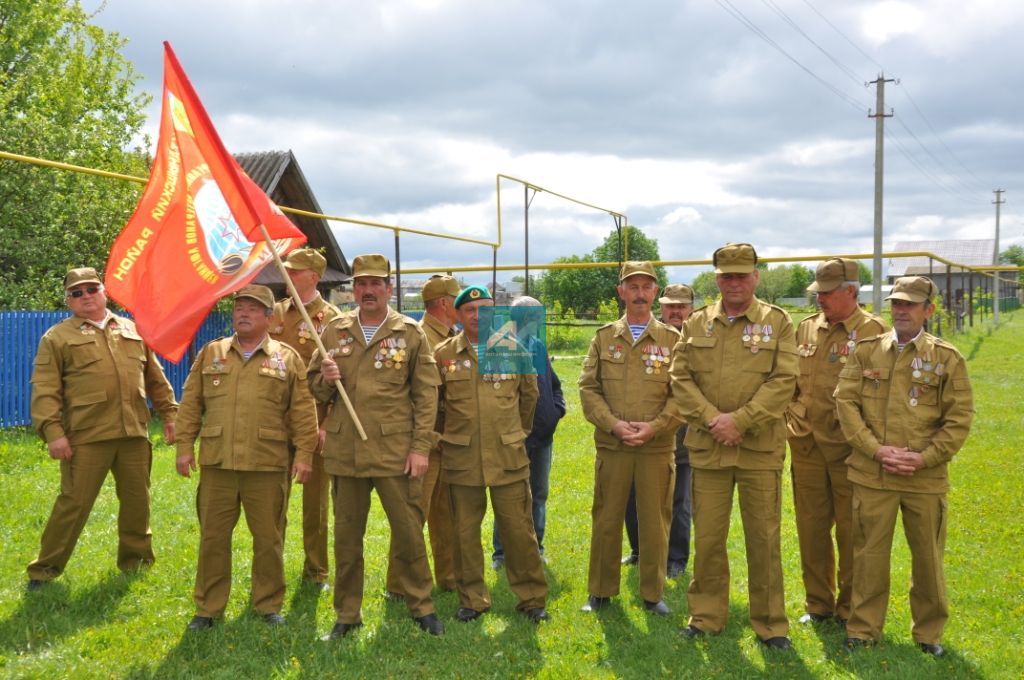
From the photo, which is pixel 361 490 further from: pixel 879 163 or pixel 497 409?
pixel 879 163

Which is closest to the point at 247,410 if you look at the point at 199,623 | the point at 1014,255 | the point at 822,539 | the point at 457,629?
the point at 199,623

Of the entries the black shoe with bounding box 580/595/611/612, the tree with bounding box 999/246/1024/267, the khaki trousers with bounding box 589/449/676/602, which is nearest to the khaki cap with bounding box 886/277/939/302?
the khaki trousers with bounding box 589/449/676/602

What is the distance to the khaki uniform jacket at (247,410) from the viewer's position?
4883 millimetres

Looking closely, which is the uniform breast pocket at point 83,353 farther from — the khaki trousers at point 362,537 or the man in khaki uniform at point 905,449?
the man in khaki uniform at point 905,449

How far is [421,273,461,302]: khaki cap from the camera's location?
18.5 feet

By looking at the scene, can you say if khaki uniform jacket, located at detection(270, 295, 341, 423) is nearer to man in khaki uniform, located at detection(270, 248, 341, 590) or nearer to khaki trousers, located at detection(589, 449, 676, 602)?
man in khaki uniform, located at detection(270, 248, 341, 590)

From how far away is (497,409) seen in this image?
16.7 feet

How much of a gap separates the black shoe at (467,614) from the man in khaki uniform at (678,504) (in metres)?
1.46

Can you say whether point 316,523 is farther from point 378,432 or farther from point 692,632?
point 692,632

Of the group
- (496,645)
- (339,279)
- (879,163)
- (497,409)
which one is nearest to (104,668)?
(496,645)

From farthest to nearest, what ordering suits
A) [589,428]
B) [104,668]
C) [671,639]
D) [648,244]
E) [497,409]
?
[648,244] < [589,428] < [497,409] < [671,639] < [104,668]

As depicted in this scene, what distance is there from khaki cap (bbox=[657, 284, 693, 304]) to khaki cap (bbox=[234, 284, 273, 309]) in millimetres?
2958

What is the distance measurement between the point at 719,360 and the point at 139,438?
155 inches

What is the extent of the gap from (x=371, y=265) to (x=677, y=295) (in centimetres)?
261
